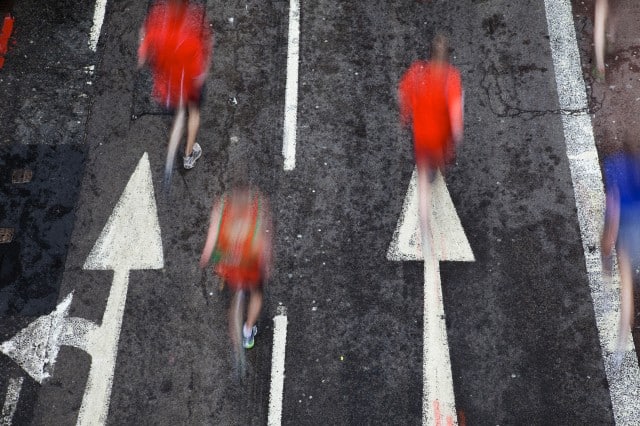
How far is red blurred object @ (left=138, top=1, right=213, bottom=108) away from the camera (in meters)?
7.42

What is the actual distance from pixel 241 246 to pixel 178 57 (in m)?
2.71

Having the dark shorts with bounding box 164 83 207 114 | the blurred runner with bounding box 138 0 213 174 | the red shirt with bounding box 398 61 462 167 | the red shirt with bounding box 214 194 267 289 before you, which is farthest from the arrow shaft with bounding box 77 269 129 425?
the red shirt with bounding box 398 61 462 167

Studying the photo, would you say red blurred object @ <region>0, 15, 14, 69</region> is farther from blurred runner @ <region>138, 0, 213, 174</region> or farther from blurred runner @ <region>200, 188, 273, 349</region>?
blurred runner @ <region>200, 188, 273, 349</region>

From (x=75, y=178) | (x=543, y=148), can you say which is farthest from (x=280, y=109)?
(x=543, y=148)

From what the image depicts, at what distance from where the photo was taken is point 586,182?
677 centimetres

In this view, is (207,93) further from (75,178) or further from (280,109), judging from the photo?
(75,178)

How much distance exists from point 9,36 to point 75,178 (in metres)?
2.42

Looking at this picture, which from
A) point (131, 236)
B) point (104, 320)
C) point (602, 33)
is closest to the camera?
point (104, 320)

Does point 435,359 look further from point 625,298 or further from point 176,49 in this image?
point 176,49

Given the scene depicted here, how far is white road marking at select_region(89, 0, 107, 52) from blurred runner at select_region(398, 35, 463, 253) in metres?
3.95

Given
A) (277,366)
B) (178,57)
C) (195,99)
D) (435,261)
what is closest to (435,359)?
(435,261)

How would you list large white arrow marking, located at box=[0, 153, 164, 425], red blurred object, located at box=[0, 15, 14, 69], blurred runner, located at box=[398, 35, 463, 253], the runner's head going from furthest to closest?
1. red blurred object, located at box=[0, 15, 14, 69]
2. the runner's head
3. blurred runner, located at box=[398, 35, 463, 253]
4. large white arrow marking, located at box=[0, 153, 164, 425]

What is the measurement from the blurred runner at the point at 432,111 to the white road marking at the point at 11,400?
4548mm

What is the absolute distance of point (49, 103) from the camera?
740cm
